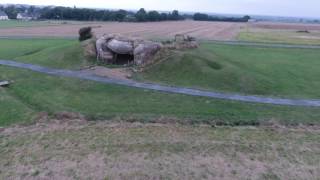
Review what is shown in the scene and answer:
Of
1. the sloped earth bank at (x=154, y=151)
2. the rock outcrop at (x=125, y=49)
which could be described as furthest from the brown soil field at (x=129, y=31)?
the sloped earth bank at (x=154, y=151)

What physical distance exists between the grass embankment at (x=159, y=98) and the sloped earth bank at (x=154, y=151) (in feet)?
4.19

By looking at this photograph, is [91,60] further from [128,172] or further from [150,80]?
[128,172]

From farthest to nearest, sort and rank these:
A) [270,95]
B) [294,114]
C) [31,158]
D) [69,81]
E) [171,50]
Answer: [171,50]
[69,81]
[270,95]
[294,114]
[31,158]

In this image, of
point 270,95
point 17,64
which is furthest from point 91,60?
point 270,95

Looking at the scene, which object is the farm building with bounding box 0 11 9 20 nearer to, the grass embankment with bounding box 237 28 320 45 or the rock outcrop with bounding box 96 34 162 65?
the grass embankment with bounding box 237 28 320 45

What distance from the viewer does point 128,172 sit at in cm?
1204

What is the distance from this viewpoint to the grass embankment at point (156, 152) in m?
12.0

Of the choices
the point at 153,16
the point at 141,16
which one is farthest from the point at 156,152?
the point at 153,16

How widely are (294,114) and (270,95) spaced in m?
3.41

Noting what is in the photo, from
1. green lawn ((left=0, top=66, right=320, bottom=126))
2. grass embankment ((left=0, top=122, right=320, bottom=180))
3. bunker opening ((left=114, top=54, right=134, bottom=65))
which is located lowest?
grass embankment ((left=0, top=122, right=320, bottom=180))

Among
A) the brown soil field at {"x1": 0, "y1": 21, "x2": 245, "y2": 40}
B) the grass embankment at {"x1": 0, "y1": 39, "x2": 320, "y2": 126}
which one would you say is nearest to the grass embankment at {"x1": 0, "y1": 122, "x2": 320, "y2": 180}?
the grass embankment at {"x1": 0, "y1": 39, "x2": 320, "y2": 126}

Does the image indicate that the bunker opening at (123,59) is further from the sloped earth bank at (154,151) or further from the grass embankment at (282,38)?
the grass embankment at (282,38)

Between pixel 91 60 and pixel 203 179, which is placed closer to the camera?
pixel 203 179

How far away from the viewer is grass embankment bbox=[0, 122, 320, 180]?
39.5 ft
